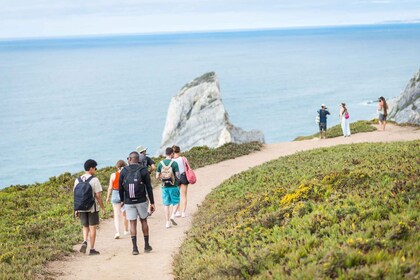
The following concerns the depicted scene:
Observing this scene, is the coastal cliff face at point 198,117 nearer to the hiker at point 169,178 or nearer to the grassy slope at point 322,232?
the hiker at point 169,178

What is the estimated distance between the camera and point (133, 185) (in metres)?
15.8

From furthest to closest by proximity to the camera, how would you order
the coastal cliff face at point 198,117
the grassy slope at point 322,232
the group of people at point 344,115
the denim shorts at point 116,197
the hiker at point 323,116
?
the coastal cliff face at point 198,117 → the hiker at point 323,116 → the group of people at point 344,115 → the denim shorts at point 116,197 → the grassy slope at point 322,232

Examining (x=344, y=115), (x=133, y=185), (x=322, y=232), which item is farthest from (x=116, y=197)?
(x=344, y=115)

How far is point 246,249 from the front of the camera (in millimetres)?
12680

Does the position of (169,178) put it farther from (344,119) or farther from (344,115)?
(344,119)

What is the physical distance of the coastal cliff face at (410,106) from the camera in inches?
1984

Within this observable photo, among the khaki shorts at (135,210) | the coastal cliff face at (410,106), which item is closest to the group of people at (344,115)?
the coastal cliff face at (410,106)

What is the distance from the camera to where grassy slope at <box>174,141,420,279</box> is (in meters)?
9.87

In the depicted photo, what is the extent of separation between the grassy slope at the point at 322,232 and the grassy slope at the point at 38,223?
3.79 metres

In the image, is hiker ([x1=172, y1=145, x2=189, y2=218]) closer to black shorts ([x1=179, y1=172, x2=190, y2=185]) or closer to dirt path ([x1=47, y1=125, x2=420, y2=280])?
black shorts ([x1=179, y1=172, x2=190, y2=185])

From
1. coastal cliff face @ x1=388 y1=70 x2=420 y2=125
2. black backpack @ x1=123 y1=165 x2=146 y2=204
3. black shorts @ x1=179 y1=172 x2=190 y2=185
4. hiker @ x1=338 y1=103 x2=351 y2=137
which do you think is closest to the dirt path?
black shorts @ x1=179 y1=172 x2=190 y2=185

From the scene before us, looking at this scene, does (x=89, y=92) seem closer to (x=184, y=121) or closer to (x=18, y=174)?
(x=18, y=174)

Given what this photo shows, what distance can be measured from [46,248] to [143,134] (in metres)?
103

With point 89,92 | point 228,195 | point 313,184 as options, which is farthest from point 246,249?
point 89,92
